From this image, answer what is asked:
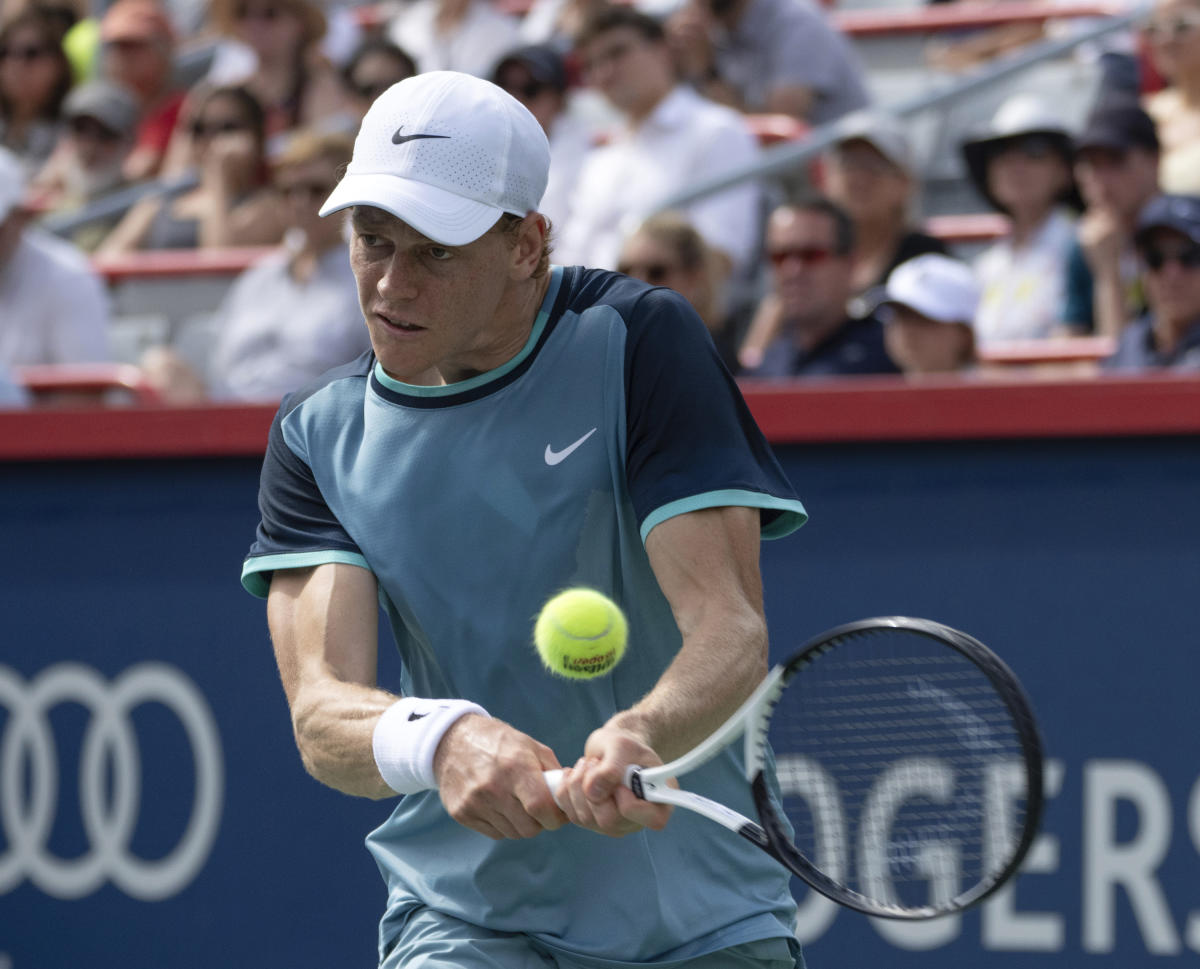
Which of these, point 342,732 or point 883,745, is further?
point 883,745

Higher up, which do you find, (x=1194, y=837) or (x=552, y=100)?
(x=552, y=100)

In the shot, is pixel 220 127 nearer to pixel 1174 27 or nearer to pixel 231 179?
pixel 231 179

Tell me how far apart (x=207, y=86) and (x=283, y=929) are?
5.27 meters

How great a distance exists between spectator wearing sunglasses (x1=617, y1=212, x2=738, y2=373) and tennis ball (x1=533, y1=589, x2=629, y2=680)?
3.13 metres

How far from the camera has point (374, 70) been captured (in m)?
7.92

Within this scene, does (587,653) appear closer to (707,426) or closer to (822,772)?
(707,426)

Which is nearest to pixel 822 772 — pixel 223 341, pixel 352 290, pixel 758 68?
pixel 352 290

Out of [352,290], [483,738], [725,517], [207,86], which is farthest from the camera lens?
[207,86]

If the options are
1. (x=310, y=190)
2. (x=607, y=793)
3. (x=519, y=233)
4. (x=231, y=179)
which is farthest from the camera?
(x=231, y=179)

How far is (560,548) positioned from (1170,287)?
3000 millimetres

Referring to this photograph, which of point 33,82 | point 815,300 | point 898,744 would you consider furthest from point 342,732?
point 33,82

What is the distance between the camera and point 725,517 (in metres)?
2.66

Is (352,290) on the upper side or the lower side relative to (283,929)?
upper

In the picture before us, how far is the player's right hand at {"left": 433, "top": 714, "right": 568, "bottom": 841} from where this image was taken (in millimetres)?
2400
